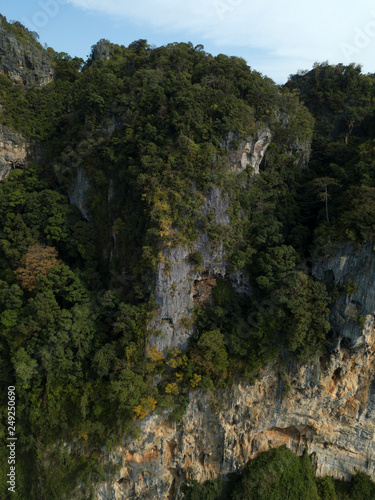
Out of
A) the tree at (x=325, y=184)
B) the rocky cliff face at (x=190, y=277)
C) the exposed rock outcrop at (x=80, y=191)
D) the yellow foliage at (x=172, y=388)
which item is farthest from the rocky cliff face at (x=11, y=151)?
the tree at (x=325, y=184)

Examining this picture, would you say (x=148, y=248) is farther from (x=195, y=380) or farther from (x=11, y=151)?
(x=11, y=151)

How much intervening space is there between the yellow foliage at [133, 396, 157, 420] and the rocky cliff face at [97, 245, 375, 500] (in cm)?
89

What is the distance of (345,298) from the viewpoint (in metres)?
17.8

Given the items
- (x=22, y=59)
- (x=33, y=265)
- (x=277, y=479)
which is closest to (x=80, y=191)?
(x=33, y=265)

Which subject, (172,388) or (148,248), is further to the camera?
(148,248)

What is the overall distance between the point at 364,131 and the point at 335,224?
12.8 meters

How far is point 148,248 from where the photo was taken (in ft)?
59.6

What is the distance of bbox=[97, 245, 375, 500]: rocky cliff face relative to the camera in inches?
712

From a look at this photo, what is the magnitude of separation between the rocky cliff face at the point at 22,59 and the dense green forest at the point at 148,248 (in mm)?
11844

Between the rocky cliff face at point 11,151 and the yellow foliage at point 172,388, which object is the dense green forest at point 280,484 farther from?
the rocky cliff face at point 11,151

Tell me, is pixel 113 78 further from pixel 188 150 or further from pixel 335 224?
pixel 335 224

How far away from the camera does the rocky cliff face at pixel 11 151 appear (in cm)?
2662

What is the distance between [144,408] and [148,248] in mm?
8420

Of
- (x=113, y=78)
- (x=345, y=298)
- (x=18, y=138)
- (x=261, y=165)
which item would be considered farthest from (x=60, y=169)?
(x=345, y=298)
